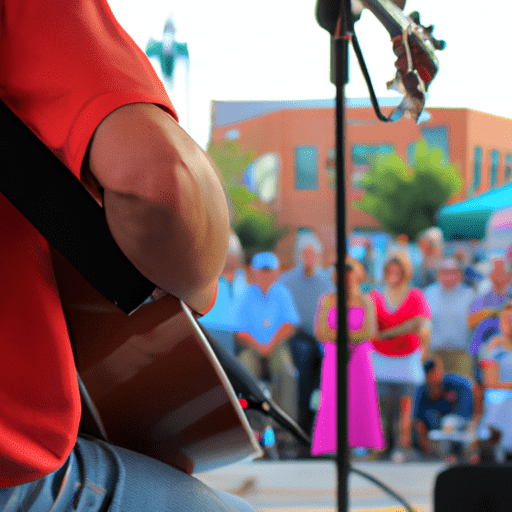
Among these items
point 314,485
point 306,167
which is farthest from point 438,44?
point 306,167

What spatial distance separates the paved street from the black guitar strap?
2393 mm

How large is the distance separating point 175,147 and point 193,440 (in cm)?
23

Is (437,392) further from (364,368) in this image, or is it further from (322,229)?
(322,229)

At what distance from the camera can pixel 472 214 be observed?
13.5 ft

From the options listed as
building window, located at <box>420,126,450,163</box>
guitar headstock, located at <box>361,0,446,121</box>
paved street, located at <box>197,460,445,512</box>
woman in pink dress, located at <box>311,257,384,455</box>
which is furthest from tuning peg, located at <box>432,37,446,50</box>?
building window, located at <box>420,126,450,163</box>

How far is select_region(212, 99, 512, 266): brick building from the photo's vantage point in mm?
4312

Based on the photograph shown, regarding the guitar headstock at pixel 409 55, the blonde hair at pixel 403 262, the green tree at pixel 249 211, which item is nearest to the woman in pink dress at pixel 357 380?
the blonde hair at pixel 403 262

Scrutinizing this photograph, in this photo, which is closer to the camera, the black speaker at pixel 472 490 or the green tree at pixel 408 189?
the black speaker at pixel 472 490

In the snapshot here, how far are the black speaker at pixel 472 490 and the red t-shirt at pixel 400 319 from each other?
2.62m

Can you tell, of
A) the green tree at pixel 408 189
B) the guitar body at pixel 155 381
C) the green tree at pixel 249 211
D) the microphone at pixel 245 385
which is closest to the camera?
the guitar body at pixel 155 381

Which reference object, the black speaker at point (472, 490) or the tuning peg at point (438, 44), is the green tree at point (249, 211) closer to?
the tuning peg at point (438, 44)

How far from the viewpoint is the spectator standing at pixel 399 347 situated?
324 cm

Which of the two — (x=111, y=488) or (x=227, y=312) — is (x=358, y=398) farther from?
(x=111, y=488)

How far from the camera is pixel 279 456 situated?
3.41 m
